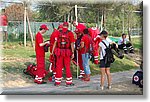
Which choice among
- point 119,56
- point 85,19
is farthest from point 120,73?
point 85,19

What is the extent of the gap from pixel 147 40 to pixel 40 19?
4.63 feet

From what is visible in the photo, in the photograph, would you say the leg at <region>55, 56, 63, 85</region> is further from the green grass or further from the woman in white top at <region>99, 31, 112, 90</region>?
the green grass

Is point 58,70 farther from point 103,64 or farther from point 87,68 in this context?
point 103,64

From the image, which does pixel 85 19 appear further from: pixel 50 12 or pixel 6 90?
pixel 6 90

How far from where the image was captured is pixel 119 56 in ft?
15.0

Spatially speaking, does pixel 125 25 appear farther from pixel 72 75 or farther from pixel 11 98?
pixel 11 98

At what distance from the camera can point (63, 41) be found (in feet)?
14.4

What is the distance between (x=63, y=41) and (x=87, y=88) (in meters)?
0.68

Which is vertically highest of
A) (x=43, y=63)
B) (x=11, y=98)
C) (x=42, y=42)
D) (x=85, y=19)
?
(x=85, y=19)

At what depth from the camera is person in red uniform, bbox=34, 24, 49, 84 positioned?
14.6 feet

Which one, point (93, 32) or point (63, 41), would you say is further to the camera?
point (93, 32)

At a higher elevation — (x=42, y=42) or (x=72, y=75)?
(x=42, y=42)

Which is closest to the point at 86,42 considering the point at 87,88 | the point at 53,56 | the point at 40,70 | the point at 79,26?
the point at 79,26

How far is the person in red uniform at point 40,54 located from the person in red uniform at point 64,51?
178 mm
